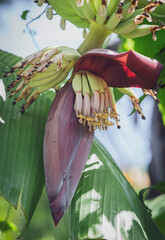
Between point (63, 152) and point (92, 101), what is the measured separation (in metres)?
0.12

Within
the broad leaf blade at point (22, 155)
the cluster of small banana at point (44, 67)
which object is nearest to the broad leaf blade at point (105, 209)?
the broad leaf blade at point (22, 155)

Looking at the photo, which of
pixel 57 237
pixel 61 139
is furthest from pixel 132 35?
pixel 57 237

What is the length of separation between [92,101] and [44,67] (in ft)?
0.39

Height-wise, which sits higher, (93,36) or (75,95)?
(93,36)

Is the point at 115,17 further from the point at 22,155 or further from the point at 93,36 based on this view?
the point at 22,155

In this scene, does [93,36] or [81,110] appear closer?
[81,110]

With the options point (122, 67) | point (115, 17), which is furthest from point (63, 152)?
point (115, 17)

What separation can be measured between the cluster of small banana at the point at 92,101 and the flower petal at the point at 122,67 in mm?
18

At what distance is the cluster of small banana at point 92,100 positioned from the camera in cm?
64

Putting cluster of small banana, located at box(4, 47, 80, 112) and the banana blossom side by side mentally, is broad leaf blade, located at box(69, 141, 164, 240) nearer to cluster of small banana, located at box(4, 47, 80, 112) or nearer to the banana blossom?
the banana blossom

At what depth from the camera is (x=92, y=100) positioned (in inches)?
25.5

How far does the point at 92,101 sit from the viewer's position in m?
0.65

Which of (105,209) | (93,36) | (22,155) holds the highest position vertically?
(93,36)

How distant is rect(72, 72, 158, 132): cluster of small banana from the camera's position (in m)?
0.64
